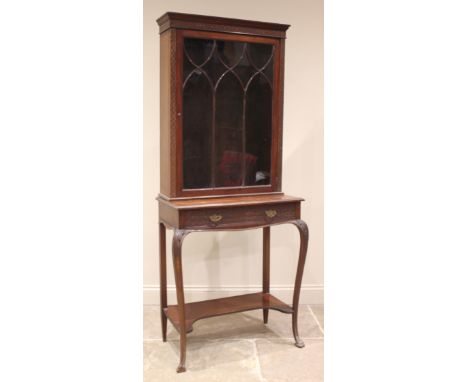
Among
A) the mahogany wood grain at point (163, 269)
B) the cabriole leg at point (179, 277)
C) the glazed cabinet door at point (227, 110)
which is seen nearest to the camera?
the cabriole leg at point (179, 277)

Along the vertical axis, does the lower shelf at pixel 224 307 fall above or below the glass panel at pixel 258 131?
below

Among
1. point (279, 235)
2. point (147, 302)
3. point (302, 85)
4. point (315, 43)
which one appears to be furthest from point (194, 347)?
point (315, 43)

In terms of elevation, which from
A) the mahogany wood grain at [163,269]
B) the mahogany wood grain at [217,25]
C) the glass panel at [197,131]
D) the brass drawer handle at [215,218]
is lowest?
the mahogany wood grain at [163,269]

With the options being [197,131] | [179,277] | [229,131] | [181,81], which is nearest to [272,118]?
[229,131]

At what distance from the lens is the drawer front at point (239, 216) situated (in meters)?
2.10

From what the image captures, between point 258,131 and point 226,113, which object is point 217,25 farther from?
point 258,131

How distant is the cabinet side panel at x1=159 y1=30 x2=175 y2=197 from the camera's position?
2128mm

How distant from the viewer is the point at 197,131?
2.23 metres

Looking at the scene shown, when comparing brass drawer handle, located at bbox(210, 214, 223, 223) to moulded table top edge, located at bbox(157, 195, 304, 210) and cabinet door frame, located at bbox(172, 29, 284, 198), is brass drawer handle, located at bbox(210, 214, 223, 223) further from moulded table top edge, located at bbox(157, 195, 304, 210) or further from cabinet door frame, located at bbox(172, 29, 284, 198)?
cabinet door frame, located at bbox(172, 29, 284, 198)

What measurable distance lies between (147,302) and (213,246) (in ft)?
1.88

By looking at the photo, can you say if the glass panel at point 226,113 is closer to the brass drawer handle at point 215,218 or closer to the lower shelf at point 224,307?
the brass drawer handle at point 215,218

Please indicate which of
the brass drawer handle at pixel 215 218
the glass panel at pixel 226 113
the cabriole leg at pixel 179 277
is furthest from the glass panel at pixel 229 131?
the cabriole leg at pixel 179 277
